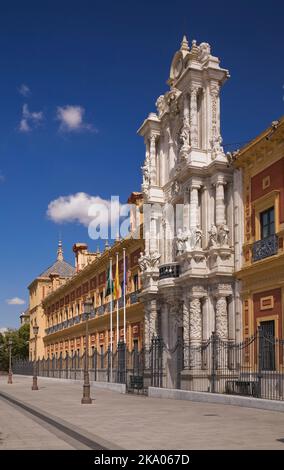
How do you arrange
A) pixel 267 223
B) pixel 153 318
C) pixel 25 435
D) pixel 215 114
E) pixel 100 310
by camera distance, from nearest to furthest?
pixel 25 435, pixel 267 223, pixel 215 114, pixel 153 318, pixel 100 310

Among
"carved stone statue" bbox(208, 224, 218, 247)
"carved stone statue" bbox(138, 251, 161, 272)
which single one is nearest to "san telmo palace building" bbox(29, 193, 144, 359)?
"carved stone statue" bbox(138, 251, 161, 272)

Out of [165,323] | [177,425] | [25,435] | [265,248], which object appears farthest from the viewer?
[165,323]

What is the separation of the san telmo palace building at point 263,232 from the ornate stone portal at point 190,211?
1.04 metres

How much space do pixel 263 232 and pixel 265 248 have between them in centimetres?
92

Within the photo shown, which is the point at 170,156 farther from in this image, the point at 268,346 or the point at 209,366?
the point at 268,346

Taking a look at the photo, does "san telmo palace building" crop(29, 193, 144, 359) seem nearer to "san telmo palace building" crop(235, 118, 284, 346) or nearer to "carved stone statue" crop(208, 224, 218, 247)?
"carved stone statue" crop(208, 224, 218, 247)

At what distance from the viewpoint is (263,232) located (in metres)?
23.8

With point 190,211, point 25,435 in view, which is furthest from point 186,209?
point 25,435

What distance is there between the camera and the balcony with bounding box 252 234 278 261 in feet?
73.7

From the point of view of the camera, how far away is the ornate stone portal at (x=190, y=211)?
2572cm

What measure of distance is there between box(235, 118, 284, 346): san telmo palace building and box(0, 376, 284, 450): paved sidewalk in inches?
174

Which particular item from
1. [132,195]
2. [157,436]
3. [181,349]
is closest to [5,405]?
[181,349]

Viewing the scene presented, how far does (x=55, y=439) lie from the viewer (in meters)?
12.2
